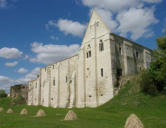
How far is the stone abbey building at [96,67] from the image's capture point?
3391 cm

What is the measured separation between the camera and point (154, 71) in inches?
1109

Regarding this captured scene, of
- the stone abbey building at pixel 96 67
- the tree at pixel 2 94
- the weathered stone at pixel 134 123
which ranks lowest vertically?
the weathered stone at pixel 134 123

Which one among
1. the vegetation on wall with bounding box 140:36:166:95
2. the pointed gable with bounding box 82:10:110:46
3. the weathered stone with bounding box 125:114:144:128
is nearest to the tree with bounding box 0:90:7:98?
the pointed gable with bounding box 82:10:110:46

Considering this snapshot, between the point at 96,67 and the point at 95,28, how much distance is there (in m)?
8.18

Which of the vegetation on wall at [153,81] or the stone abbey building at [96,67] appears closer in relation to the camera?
the vegetation on wall at [153,81]

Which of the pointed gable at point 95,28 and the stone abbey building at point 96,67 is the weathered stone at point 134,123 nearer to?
the stone abbey building at point 96,67

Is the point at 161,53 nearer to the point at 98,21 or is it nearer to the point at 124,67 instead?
the point at 124,67

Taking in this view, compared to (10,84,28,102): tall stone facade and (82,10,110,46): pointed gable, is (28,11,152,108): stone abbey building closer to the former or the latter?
(82,10,110,46): pointed gable

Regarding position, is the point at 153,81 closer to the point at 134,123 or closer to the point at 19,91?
the point at 134,123

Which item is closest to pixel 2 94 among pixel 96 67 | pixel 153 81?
pixel 96 67

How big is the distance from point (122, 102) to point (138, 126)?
1542 cm

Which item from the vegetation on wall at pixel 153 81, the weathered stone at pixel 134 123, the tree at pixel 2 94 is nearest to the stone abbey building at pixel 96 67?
the vegetation on wall at pixel 153 81

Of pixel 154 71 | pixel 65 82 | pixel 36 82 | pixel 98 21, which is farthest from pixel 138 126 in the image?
pixel 36 82

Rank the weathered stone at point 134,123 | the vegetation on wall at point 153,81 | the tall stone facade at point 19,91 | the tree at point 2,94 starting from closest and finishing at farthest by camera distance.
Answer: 1. the weathered stone at point 134,123
2. the vegetation on wall at point 153,81
3. the tall stone facade at point 19,91
4. the tree at point 2,94
